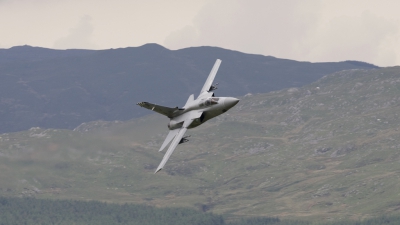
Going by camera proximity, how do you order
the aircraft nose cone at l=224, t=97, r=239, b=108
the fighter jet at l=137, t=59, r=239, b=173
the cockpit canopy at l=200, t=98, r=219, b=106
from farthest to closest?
1. the cockpit canopy at l=200, t=98, r=219, b=106
2. the fighter jet at l=137, t=59, r=239, b=173
3. the aircraft nose cone at l=224, t=97, r=239, b=108

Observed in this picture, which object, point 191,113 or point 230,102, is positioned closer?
point 230,102

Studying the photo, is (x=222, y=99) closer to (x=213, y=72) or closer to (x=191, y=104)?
(x=191, y=104)

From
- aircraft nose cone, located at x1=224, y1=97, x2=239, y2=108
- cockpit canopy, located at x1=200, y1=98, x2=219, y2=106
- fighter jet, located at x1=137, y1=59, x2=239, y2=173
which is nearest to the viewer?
aircraft nose cone, located at x1=224, y1=97, x2=239, y2=108

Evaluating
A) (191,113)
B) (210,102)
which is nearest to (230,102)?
(210,102)

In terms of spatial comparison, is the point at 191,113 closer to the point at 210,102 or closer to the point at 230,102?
the point at 210,102

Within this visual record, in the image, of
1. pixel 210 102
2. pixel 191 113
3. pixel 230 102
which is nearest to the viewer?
pixel 230 102

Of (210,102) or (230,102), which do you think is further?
(210,102)

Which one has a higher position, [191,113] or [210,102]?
[210,102]

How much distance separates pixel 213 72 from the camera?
167 metres

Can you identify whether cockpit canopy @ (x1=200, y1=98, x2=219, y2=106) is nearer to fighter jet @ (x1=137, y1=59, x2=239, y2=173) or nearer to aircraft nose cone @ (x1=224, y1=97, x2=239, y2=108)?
fighter jet @ (x1=137, y1=59, x2=239, y2=173)

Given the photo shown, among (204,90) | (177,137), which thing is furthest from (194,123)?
(204,90)

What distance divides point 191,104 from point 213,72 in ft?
72.9

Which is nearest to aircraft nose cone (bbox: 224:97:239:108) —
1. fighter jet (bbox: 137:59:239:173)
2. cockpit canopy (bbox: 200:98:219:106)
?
fighter jet (bbox: 137:59:239:173)

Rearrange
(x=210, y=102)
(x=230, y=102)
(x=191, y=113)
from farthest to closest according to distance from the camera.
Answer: (x=191, y=113), (x=210, y=102), (x=230, y=102)
